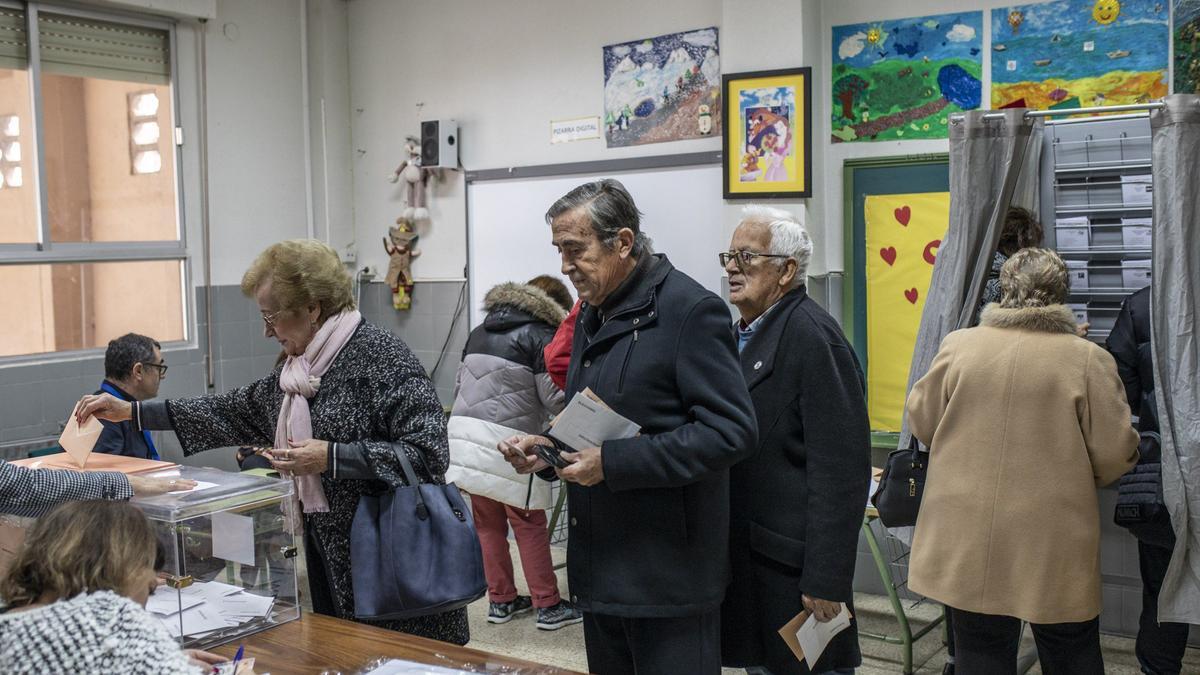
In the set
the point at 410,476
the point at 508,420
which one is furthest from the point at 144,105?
the point at 410,476

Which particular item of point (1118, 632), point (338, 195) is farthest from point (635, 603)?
point (338, 195)

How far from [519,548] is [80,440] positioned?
231 cm

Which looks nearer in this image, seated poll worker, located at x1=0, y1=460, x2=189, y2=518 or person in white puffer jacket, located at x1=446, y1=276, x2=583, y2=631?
seated poll worker, located at x1=0, y1=460, x2=189, y2=518

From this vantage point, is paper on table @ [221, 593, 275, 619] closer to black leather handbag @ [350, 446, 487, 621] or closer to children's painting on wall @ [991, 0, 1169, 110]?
black leather handbag @ [350, 446, 487, 621]

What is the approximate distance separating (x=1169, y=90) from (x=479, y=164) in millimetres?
A: 3357

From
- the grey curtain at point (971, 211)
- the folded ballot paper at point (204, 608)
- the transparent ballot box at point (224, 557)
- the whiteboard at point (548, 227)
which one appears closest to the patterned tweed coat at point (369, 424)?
the transparent ballot box at point (224, 557)

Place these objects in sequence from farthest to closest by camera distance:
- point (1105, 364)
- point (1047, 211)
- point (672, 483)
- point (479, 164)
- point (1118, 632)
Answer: point (479, 164), point (1118, 632), point (1047, 211), point (1105, 364), point (672, 483)

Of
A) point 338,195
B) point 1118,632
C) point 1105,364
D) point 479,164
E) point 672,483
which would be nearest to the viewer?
point 672,483

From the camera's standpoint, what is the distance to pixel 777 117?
14.5 feet

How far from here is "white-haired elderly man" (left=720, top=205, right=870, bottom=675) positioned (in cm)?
219

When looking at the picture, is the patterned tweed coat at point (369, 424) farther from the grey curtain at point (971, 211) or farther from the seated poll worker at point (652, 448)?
the grey curtain at point (971, 211)

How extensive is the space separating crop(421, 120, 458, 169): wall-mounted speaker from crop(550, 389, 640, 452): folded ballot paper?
4.01 metres

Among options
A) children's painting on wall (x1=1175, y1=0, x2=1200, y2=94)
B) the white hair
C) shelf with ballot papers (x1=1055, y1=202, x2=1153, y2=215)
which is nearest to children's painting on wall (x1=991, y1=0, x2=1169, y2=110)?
children's painting on wall (x1=1175, y1=0, x2=1200, y2=94)

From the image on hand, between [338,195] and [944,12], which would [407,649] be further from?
[338,195]
